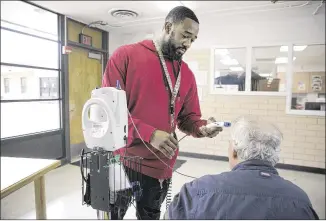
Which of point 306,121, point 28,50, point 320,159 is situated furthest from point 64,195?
point 320,159

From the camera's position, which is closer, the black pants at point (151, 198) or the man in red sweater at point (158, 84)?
the man in red sweater at point (158, 84)

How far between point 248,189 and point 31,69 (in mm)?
1073

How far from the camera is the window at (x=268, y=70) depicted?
111 cm

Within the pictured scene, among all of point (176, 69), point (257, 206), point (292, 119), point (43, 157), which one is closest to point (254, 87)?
point (176, 69)

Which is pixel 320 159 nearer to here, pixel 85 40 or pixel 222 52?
pixel 222 52

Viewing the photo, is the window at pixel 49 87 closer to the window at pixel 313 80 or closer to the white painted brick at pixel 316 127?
the window at pixel 313 80

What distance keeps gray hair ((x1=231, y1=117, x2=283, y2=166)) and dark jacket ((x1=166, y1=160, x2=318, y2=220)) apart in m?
0.03

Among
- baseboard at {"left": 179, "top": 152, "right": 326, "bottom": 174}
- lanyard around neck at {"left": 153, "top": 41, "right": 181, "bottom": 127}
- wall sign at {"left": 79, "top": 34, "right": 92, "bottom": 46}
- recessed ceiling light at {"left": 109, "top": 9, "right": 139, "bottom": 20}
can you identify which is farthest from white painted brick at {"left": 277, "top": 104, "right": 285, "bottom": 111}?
wall sign at {"left": 79, "top": 34, "right": 92, "bottom": 46}

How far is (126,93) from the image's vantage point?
0.83m

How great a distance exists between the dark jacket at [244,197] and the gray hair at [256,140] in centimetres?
3

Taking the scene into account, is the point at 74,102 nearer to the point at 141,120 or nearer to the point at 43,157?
the point at 141,120

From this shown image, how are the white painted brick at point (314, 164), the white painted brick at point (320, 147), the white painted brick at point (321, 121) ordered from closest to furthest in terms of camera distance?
the white painted brick at point (314, 164) → the white painted brick at point (320, 147) → the white painted brick at point (321, 121)

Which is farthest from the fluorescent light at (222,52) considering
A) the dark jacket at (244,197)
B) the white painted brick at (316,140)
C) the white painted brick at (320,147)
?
the white painted brick at (320,147)

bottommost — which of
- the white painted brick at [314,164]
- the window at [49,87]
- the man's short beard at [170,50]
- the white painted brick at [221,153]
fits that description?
the white painted brick at [314,164]
